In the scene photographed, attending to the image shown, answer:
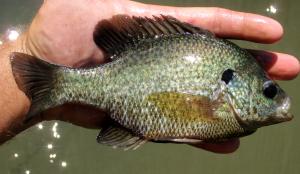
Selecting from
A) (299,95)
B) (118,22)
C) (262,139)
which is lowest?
(262,139)

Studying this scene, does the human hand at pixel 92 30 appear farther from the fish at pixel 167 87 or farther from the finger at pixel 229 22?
the fish at pixel 167 87

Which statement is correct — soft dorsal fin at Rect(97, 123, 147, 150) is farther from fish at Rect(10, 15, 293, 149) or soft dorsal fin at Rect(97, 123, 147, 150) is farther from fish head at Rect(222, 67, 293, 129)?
fish head at Rect(222, 67, 293, 129)

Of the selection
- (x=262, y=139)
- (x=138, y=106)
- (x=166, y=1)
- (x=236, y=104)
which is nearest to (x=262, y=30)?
(x=236, y=104)

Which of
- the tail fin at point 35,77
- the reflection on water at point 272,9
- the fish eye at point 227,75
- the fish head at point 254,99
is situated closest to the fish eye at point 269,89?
the fish head at point 254,99

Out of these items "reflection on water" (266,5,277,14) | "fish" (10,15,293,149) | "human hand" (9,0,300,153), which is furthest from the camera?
"reflection on water" (266,5,277,14)

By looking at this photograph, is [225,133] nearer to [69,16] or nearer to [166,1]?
[69,16]

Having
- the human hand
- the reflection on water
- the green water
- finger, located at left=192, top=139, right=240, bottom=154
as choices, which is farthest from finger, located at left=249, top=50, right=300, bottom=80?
the reflection on water

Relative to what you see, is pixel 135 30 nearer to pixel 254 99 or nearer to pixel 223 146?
pixel 254 99

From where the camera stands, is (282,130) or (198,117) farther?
(282,130)
